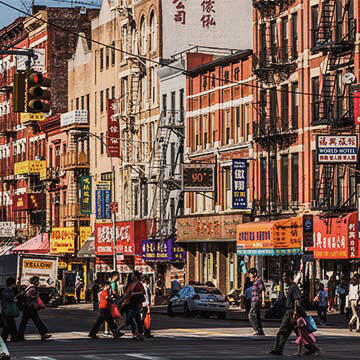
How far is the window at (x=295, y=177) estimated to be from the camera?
61.2 meters

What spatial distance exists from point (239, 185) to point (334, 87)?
32.1ft

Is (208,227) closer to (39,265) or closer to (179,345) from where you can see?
(39,265)

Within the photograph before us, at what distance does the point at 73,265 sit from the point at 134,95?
16.8m

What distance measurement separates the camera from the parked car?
5281cm

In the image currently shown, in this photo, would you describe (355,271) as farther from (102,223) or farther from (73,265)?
(73,265)

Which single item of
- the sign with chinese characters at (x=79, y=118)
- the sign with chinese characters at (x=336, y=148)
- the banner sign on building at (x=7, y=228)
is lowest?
the banner sign on building at (x=7, y=228)

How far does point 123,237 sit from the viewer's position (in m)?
83.9

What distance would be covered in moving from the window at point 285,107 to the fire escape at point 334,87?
3779 millimetres

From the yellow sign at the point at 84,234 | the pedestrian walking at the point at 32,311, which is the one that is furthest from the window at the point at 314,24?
the yellow sign at the point at 84,234

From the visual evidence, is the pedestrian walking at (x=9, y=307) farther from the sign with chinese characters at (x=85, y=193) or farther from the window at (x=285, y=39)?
the sign with chinese characters at (x=85, y=193)

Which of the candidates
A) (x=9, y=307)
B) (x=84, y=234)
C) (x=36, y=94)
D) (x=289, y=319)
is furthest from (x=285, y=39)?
(x=289, y=319)

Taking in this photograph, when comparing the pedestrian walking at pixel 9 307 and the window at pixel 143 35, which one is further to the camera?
the window at pixel 143 35

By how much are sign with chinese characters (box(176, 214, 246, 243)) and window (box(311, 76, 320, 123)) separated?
8881 mm

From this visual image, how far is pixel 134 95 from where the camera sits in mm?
84250
